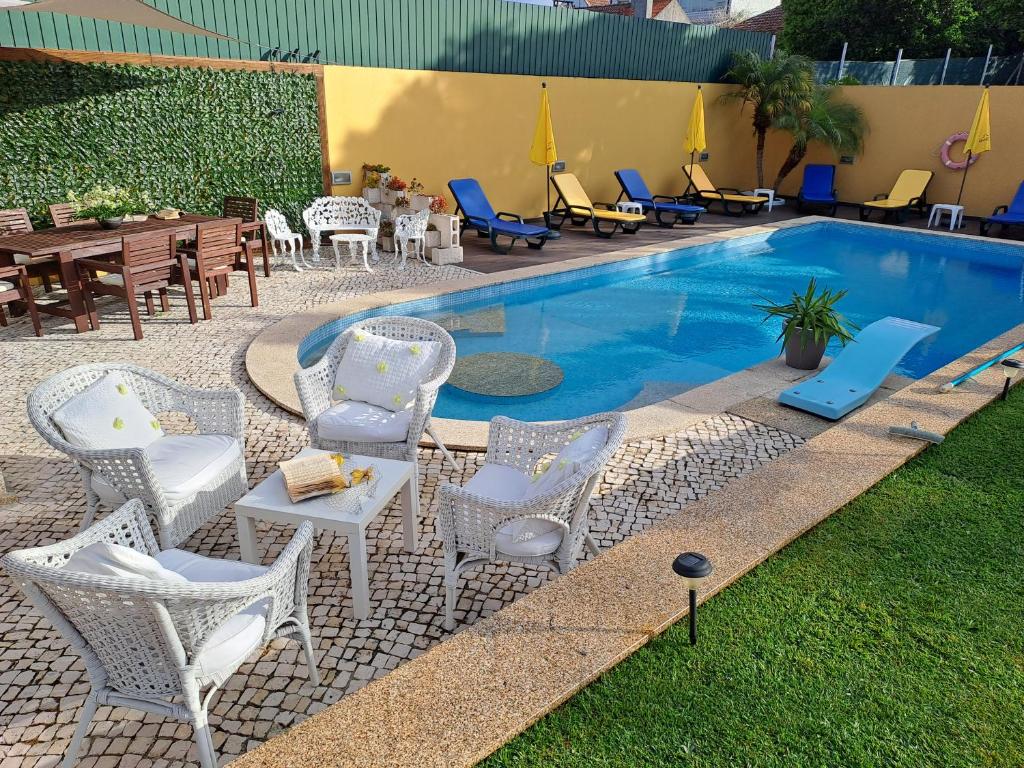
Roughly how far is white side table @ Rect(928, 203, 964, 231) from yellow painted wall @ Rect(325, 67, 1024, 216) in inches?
46.4

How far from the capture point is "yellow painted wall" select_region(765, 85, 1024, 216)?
45.8ft

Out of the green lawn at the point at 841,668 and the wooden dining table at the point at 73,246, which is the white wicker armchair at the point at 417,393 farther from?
the wooden dining table at the point at 73,246

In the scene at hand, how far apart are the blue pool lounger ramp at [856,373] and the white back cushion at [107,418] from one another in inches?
169

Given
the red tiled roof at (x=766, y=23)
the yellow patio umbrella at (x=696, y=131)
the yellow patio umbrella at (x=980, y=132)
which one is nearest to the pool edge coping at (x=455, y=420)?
the yellow patio umbrella at (x=696, y=131)

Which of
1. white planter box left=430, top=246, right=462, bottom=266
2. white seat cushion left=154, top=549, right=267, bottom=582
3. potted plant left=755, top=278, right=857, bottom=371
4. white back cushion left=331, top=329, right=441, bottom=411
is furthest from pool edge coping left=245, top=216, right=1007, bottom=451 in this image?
white seat cushion left=154, top=549, right=267, bottom=582

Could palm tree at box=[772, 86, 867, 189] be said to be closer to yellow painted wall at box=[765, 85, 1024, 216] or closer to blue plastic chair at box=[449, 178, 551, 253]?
yellow painted wall at box=[765, 85, 1024, 216]

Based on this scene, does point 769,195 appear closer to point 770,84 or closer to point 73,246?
point 770,84

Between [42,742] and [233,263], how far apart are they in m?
6.16

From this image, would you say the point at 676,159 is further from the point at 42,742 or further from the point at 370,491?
the point at 42,742

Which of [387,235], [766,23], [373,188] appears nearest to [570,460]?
[387,235]

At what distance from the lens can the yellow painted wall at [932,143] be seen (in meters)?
14.0

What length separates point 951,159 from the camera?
47.8 feet

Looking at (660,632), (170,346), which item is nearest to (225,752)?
(660,632)

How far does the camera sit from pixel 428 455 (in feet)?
15.2
